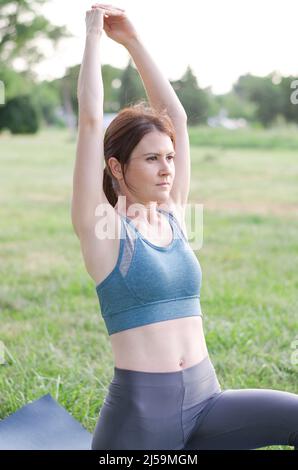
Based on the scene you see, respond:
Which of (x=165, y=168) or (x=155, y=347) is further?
(x=165, y=168)

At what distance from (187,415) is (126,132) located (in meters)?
0.78

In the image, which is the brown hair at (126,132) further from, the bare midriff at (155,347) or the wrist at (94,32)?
the bare midriff at (155,347)

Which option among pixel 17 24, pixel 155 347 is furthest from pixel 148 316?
pixel 17 24

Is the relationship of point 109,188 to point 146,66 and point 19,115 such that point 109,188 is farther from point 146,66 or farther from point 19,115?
point 19,115

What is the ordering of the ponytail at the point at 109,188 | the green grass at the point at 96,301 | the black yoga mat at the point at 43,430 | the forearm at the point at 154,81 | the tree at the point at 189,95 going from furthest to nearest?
the green grass at the point at 96,301 → the tree at the point at 189,95 → the black yoga mat at the point at 43,430 → the forearm at the point at 154,81 → the ponytail at the point at 109,188

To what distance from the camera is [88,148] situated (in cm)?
179

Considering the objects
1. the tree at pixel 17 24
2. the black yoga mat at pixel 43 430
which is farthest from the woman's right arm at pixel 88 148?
the tree at pixel 17 24

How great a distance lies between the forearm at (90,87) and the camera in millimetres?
1799

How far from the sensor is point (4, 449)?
7.57ft

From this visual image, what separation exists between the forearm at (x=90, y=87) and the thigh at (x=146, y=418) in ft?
2.38

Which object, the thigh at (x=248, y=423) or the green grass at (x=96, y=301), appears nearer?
the thigh at (x=248, y=423)

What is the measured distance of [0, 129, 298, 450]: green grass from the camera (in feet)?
9.82

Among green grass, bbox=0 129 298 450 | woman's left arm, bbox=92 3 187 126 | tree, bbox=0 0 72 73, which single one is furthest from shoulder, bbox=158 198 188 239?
tree, bbox=0 0 72 73
